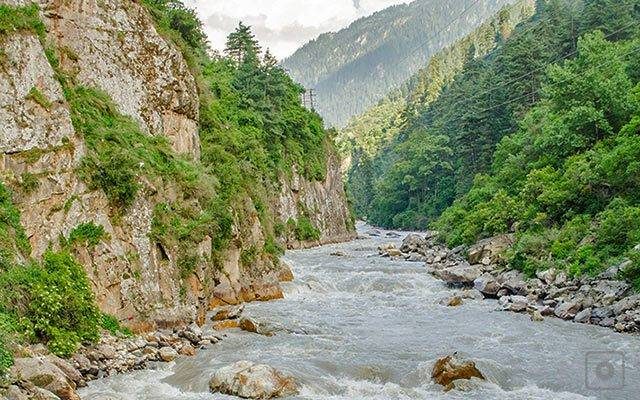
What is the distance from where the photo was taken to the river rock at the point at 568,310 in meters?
21.3

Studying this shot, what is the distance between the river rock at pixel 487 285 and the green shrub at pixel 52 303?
56.5ft

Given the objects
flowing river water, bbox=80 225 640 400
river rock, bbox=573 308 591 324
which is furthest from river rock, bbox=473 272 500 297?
river rock, bbox=573 308 591 324

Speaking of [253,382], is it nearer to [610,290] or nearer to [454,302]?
[454,302]

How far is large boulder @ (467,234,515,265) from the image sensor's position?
32094mm

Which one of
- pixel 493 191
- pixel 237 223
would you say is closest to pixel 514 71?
pixel 493 191

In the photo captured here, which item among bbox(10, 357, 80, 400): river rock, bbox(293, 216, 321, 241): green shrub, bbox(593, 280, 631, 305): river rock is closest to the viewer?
bbox(10, 357, 80, 400): river rock

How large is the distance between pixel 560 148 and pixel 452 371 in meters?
24.6

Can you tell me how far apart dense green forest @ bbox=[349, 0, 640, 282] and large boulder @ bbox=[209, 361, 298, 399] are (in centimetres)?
1571

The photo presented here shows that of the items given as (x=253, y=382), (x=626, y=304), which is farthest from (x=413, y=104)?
(x=253, y=382)

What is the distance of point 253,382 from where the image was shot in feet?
45.1

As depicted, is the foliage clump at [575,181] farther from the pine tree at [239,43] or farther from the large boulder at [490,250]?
the pine tree at [239,43]

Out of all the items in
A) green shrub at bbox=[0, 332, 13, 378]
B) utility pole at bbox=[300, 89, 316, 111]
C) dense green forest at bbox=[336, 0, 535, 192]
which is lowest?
green shrub at bbox=[0, 332, 13, 378]

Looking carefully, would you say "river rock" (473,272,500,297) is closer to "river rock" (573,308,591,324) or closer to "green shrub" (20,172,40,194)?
"river rock" (573,308,591,324)

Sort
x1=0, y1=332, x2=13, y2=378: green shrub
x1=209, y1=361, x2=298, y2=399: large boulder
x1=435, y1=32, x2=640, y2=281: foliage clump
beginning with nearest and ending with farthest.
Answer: x1=0, y1=332, x2=13, y2=378: green shrub, x1=209, y1=361, x2=298, y2=399: large boulder, x1=435, y1=32, x2=640, y2=281: foliage clump
